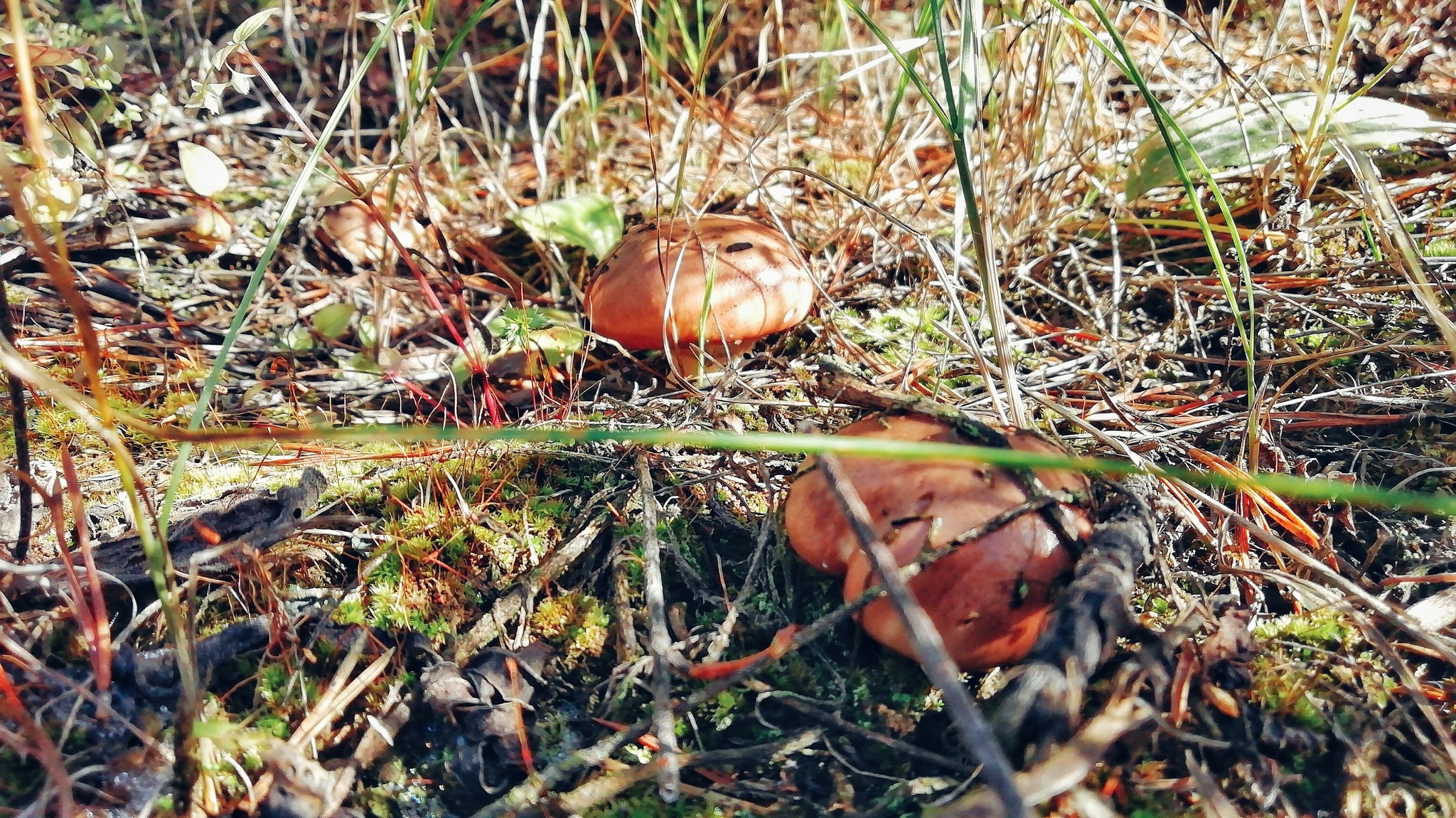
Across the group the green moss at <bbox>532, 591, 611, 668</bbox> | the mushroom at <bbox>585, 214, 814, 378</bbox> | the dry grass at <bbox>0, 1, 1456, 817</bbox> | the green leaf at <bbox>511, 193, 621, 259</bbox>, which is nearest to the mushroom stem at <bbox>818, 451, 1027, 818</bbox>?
the dry grass at <bbox>0, 1, 1456, 817</bbox>

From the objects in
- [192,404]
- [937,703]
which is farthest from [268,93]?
[937,703]

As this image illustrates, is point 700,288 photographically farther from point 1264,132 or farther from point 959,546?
point 1264,132

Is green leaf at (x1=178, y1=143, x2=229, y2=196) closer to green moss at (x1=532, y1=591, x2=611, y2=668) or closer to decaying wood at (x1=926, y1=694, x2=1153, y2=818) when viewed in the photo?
green moss at (x1=532, y1=591, x2=611, y2=668)

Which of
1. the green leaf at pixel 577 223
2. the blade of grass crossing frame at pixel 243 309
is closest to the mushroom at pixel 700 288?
the green leaf at pixel 577 223

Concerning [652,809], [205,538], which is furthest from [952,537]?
[205,538]

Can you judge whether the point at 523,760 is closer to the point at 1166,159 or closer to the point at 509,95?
the point at 1166,159
